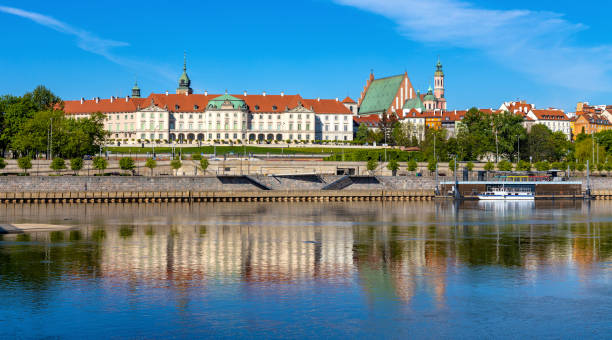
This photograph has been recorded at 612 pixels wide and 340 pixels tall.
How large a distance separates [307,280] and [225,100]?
A: 143 metres

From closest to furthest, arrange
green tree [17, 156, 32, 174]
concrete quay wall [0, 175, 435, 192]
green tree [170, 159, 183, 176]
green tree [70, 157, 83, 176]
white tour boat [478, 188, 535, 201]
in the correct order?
concrete quay wall [0, 175, 435, 192] → green tree [17, 156, 32, 174] → green tree [70, 157, 83, 176] → white tour boat [478, 188, 535, 201] → green tree [170, 159, 183, 176]

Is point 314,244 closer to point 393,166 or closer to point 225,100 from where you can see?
point 393,166

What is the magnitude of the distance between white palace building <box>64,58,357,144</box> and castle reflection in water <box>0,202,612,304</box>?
3857 inches

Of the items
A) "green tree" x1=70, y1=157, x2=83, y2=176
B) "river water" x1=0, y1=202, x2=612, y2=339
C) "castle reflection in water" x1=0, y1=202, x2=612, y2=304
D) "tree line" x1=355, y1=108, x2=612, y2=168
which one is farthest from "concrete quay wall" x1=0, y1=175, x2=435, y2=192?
"river water" x1=0, y1=202, x2=612, y2=339

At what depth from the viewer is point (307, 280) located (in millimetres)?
31875

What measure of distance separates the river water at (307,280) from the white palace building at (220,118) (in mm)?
113267

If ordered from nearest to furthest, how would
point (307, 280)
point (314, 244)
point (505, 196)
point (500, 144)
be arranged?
point (307, 280) → point (314, 244) → point (505, 196) → point (500, 144)

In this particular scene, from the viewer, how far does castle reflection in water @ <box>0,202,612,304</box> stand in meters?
33.2

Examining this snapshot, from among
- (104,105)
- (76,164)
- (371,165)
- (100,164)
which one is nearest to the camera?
(76,164)

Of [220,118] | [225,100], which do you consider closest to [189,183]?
[220,118]

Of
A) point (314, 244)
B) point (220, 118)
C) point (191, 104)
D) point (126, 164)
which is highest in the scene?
point (191, 104)

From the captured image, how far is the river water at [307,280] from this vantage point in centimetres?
2441

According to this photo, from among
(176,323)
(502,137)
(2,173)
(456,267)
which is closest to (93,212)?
(2,173)

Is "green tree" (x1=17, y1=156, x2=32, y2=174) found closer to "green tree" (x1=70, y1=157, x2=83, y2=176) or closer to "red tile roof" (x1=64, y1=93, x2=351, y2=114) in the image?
"green tree" (x1=70, y1=157, x2=83, y2=176)
